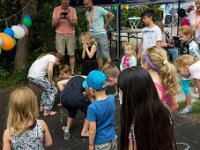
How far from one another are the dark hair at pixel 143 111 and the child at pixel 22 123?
83cm

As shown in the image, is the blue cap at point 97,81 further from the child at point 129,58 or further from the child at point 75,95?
the child at point 129,58

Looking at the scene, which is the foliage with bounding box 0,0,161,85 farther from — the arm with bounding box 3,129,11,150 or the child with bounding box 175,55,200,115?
the arm with bounding box 3,129,11,150

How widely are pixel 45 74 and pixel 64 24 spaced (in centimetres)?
199

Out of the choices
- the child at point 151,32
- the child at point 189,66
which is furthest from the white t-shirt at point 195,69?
the child at point 151,32

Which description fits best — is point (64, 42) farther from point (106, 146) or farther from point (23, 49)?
point (106, 146)

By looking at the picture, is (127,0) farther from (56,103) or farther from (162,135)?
(162,135)

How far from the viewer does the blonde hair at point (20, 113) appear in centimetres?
242

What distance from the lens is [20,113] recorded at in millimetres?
2438

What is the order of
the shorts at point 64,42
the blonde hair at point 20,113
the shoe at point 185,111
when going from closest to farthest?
the blonde hair at point 20,113 < the shoe at point 185,111 < the shorts at point 64,42

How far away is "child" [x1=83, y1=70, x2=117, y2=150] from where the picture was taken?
2.91 m

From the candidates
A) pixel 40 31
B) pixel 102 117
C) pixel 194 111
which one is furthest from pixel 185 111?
pixel 40 31

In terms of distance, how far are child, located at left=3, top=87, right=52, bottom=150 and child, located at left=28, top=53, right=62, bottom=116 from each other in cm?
223

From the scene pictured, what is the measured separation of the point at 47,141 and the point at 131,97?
40.3 inches

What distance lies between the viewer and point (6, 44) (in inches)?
221
